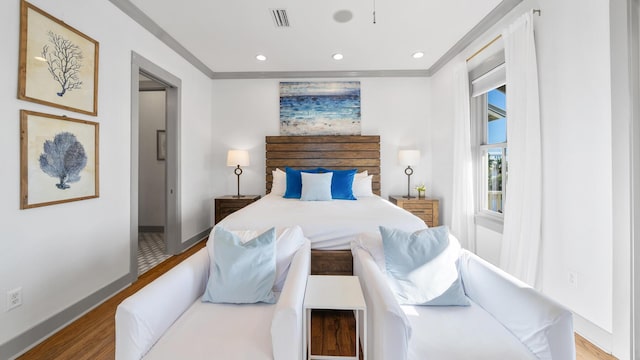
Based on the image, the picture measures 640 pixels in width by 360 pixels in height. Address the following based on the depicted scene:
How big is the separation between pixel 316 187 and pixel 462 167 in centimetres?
177

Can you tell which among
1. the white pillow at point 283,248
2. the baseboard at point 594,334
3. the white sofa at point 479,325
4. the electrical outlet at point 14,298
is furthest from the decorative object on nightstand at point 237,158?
the baseboard at point 594,334

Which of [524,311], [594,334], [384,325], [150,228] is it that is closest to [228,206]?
[150,228]

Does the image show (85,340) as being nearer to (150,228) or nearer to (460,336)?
(460,336)

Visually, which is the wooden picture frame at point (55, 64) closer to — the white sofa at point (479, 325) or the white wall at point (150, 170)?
the white sofa at point (479, 325)

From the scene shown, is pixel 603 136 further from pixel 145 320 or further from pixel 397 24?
pixel 145 320

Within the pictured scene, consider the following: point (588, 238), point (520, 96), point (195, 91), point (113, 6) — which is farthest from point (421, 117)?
point (113, 6)

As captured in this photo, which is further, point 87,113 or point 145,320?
point 87,113

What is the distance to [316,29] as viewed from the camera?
10.2ft

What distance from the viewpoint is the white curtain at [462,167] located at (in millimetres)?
3307

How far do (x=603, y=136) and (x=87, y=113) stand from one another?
12.1 ft

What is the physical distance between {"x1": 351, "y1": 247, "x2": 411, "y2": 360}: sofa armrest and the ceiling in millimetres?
2520

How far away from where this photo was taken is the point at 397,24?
3.02 m

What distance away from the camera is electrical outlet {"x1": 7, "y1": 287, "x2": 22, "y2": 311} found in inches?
66.7

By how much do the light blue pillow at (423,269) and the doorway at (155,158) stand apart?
8.40 feet
